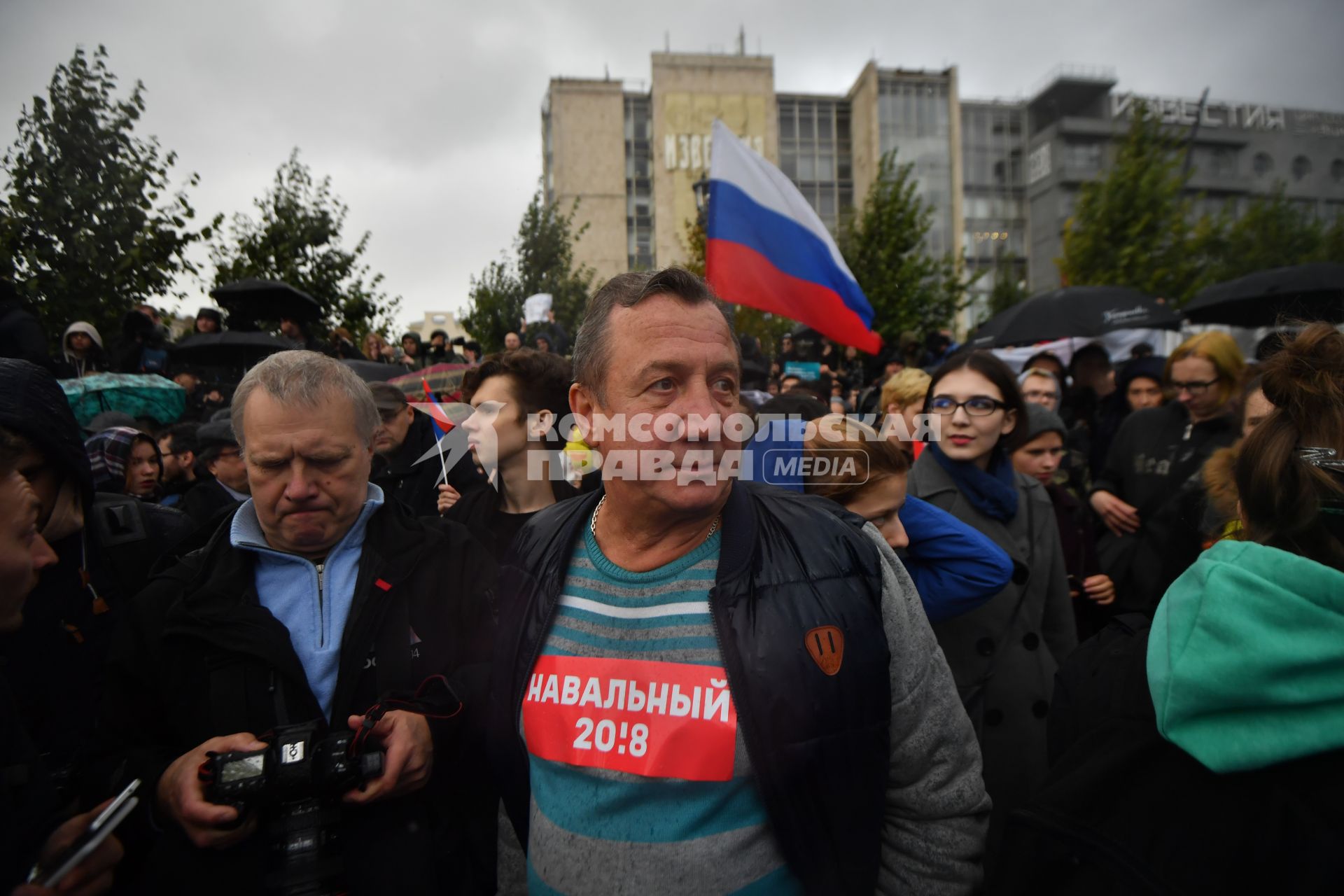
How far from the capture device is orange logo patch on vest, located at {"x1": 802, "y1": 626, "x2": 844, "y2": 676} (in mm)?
1459

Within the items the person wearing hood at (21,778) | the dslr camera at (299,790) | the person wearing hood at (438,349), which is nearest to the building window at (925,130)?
the person wearing hood at (438,349)

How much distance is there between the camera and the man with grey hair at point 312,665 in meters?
1.71

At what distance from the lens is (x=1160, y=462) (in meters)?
4.02

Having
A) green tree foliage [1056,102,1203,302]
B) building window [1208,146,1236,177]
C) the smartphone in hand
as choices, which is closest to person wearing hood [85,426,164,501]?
the smartphone in hand

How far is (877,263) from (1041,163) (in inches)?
1632

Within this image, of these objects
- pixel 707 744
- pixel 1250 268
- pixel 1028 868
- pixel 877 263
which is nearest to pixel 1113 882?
pixel 1028 868

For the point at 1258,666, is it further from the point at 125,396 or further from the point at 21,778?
the point at 125,396

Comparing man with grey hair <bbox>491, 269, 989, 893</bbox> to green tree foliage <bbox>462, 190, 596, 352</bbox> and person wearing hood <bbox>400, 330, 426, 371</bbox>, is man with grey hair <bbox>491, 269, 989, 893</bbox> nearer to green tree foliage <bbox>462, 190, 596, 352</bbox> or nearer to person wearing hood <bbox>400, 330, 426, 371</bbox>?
person wearing hood <bbox>400, 330, 426, 371</bbox>

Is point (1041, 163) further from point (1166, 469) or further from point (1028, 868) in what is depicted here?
point (1028, 868)

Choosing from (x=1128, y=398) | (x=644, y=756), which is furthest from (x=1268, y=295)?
(x=644, y=756)

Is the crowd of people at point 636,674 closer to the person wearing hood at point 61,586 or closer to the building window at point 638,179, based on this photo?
the person wearing hood at point 61,586

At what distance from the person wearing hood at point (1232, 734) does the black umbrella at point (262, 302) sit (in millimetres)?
9961

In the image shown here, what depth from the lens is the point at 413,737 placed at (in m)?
1.75

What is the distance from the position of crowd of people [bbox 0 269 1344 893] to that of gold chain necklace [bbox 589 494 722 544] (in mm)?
22
